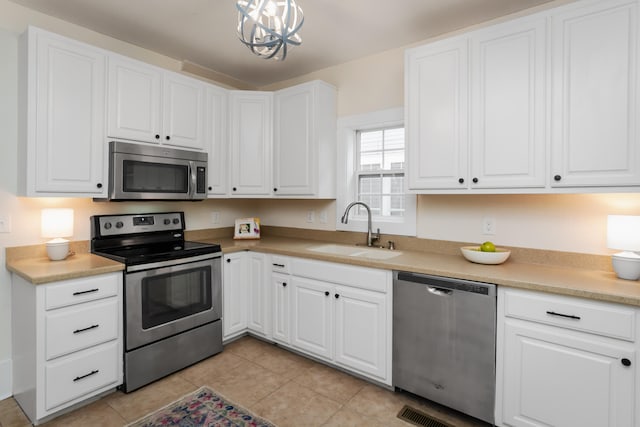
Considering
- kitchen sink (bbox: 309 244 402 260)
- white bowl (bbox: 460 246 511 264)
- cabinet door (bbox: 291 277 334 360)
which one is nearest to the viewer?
white bowl (bbox: 460 246 511 264)

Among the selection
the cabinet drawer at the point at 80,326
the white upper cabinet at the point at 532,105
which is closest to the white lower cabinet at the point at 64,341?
the cabinet drawer at the point at 80,326

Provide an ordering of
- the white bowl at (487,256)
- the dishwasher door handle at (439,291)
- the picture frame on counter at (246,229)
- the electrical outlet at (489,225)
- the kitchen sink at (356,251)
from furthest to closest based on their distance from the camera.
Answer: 1. the picture frame on counter at (246,229)
2. the kitchen sink at (356,251)
3. the electrical outlet at (489,225)
4. the white bowl at (487,256)
5. the dishwasher door handle at (439,291)

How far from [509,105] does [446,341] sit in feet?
4.73

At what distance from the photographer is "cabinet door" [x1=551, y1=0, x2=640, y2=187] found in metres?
1.66

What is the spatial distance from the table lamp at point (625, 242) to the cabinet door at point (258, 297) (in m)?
2.32

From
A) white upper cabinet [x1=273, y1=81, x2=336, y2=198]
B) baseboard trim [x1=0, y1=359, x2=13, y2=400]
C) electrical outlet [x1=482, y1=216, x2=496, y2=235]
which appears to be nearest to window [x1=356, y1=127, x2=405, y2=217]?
white upper cabinet [x1=273, y1=81, x2=336, y2=198]

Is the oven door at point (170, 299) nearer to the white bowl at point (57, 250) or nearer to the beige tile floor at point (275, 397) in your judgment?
the beige tile floor at point (275, 397)

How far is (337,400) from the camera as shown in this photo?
216 centimetres

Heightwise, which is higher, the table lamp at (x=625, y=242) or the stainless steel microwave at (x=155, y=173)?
the stainless steel microwave at (x=155, y=173)

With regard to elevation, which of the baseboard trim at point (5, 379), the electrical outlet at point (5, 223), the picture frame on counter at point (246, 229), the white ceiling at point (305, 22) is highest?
the white ceiling at point (305, 22)

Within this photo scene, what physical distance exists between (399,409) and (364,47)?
A: 2696 millimetres

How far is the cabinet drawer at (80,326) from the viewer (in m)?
1.90

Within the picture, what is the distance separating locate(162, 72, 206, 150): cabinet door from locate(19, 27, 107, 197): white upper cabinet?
0.46 meters

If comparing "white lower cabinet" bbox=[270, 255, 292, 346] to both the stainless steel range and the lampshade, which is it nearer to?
the stainless steel range
